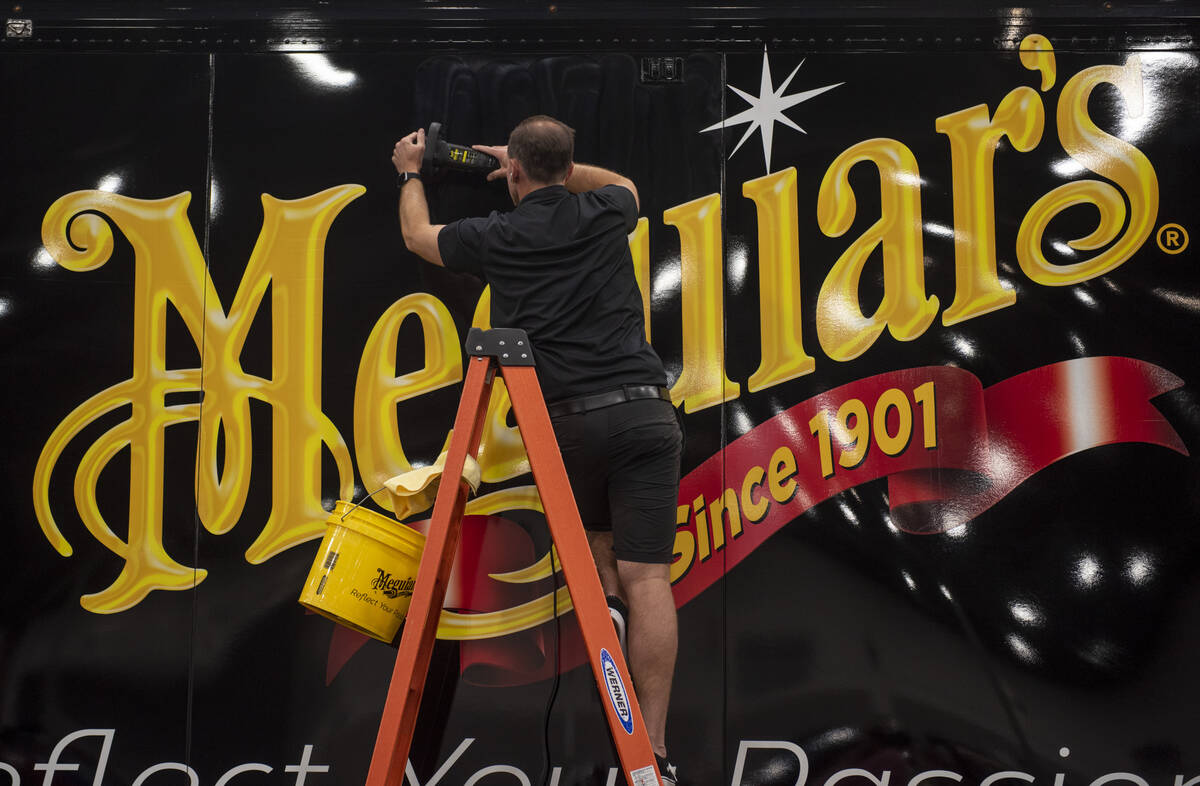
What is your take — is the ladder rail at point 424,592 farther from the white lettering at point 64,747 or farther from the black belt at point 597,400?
the white lettering at point 64,747

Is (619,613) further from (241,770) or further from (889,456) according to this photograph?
(241,770)

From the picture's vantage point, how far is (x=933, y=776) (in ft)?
9.61

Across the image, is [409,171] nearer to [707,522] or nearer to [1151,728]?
[707,522]

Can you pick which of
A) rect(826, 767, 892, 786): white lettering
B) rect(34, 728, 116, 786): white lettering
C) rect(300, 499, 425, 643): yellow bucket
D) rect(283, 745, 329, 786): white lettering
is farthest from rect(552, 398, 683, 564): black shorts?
rect(34, 728, 116, 786): white lettering

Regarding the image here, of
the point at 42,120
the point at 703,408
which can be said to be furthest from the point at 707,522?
the point at 42,120

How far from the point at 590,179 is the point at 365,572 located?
1.39 meters

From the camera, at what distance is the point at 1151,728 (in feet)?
9.62

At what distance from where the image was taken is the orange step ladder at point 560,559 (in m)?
2.12

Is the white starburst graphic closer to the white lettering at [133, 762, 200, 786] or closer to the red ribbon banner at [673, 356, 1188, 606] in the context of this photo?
the red ribbon banner at [673, 356, 1188, 606]

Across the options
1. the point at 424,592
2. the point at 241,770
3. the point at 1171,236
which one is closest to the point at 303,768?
the point at 241,770

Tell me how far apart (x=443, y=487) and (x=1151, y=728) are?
2394 mm

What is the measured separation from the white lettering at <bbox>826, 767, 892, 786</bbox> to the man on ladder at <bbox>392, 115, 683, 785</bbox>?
67 cm

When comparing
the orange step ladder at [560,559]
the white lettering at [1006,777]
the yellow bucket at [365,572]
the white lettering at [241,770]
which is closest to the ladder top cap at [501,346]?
the orange step ladder at [560,559]

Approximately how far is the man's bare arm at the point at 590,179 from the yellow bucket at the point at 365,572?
1186 millimetres
